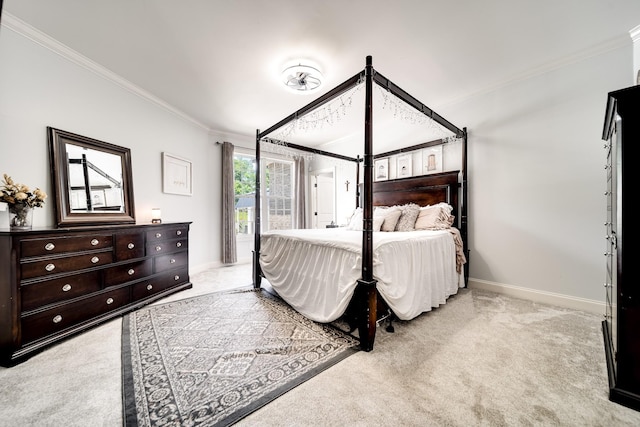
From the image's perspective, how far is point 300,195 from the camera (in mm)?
5898

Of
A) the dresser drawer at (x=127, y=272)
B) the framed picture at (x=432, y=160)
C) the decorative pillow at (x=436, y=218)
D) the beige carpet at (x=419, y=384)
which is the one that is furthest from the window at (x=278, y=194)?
the beige carpet at (x=419, y=384)

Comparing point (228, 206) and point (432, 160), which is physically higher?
point (432, 160)

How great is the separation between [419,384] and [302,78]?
119 inches

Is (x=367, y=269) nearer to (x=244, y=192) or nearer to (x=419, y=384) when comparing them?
(x=419, y=384)

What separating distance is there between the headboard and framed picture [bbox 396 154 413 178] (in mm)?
134

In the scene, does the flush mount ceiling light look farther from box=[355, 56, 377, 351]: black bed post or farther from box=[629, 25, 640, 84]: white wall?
box=[629, 25, 640, 84]: white wall

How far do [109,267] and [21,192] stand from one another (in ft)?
2.95

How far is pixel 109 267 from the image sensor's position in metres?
2.44

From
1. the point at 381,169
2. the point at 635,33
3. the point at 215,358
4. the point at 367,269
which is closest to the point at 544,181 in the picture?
the point at 635,33

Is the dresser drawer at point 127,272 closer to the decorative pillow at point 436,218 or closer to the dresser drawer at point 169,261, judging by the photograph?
the dresser drawer at point 169,261

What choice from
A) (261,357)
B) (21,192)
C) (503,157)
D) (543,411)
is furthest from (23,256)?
(503,157)

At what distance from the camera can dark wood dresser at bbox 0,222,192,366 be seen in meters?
1.76

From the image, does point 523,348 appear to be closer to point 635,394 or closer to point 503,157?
point 635,394

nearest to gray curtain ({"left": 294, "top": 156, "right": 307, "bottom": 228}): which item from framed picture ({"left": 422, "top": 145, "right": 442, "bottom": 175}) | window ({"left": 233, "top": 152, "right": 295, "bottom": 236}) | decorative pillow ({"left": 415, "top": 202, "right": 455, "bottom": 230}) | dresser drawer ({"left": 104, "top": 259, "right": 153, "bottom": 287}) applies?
window ({"left": 233, "top": 152, "right": 295, "bottom": 236})
